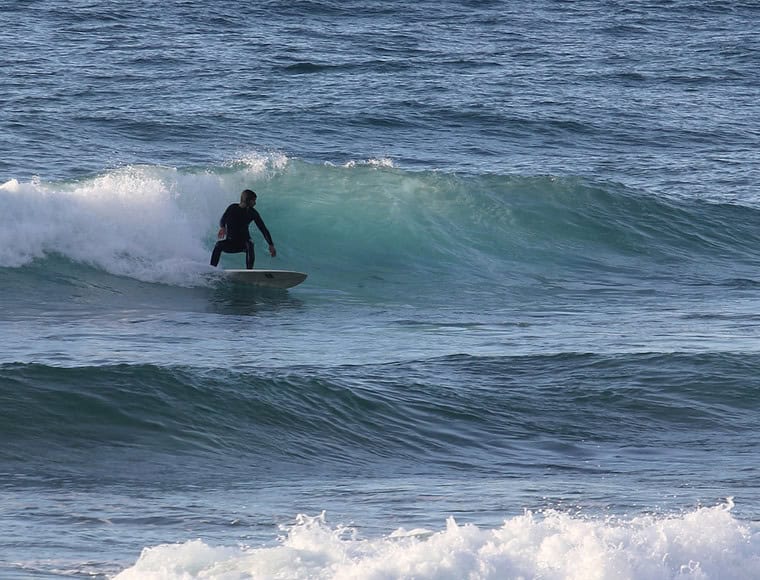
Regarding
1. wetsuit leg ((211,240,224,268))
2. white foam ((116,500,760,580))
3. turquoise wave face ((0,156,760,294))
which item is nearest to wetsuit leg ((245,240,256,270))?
wetsuit leg ((211,240,224,268))

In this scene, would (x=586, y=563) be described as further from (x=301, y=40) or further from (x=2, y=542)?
(x=301, y=40)

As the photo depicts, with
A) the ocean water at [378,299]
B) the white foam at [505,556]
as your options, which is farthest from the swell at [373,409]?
the white foam at [505,556]

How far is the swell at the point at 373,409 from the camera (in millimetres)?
9367

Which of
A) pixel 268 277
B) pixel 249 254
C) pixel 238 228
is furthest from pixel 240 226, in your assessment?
pixel 268 277

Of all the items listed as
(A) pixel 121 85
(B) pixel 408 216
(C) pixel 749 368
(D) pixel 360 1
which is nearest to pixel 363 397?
(C) pixel 749 368

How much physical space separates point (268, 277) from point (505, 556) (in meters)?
9.77

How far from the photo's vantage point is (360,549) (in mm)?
5996

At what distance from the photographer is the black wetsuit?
14883 millimetres

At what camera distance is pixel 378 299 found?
1614 centimetres

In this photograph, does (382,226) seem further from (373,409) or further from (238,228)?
(373,409)

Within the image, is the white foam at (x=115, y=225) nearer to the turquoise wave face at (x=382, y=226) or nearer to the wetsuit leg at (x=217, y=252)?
the turquoise wave face at (x=382, y=226)

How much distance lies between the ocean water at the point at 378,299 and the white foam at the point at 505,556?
0.06 feet

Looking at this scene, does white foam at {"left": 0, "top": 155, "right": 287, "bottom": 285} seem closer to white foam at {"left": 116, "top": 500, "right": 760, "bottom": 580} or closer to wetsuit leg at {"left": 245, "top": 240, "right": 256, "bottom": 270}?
wetsuit leg at {"left": 245, "top": 240, "right": 256, "bottom": 270}

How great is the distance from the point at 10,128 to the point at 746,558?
64.4 feet
